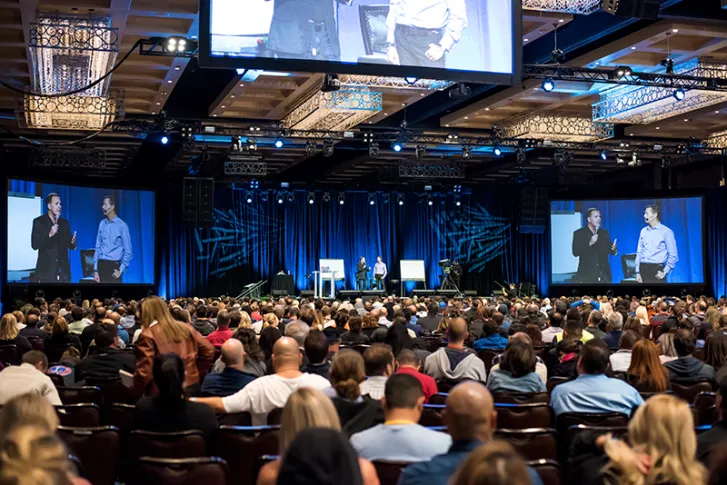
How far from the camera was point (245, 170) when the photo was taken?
80.0ft

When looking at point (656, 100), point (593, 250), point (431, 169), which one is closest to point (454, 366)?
point (656, 100)

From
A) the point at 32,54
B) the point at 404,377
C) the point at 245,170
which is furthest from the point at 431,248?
the point at 404,377

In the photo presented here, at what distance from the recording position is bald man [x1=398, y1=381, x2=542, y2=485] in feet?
9.84

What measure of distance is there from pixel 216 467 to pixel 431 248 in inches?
1118

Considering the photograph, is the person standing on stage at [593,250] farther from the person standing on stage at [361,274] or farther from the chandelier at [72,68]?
the chandelier at [72,68]

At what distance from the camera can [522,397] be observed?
609 centimetres

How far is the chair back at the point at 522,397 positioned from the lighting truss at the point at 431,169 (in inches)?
754

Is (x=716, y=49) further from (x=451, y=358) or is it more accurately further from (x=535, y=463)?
(x=535, y=463)

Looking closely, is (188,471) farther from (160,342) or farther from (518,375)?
(518,375)

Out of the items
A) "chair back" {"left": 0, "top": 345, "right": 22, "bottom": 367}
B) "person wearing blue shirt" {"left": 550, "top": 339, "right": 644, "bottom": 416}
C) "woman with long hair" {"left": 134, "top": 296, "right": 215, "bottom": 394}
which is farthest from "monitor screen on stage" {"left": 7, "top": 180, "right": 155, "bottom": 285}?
"person wearing blue shirt" {"left": 550, "top": 339, "right": 644, "bottom": 416}

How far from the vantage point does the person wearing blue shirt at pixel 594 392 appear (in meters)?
5.34

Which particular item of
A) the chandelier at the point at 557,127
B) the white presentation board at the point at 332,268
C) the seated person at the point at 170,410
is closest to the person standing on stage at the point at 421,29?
the seated person at the point at 170,410

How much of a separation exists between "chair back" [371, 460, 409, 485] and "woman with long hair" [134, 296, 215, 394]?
262 centimetres

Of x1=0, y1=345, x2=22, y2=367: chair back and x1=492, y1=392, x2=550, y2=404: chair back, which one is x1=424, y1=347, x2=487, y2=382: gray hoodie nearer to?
x1=492, y1=392, x2=550, y2=404: chair back
